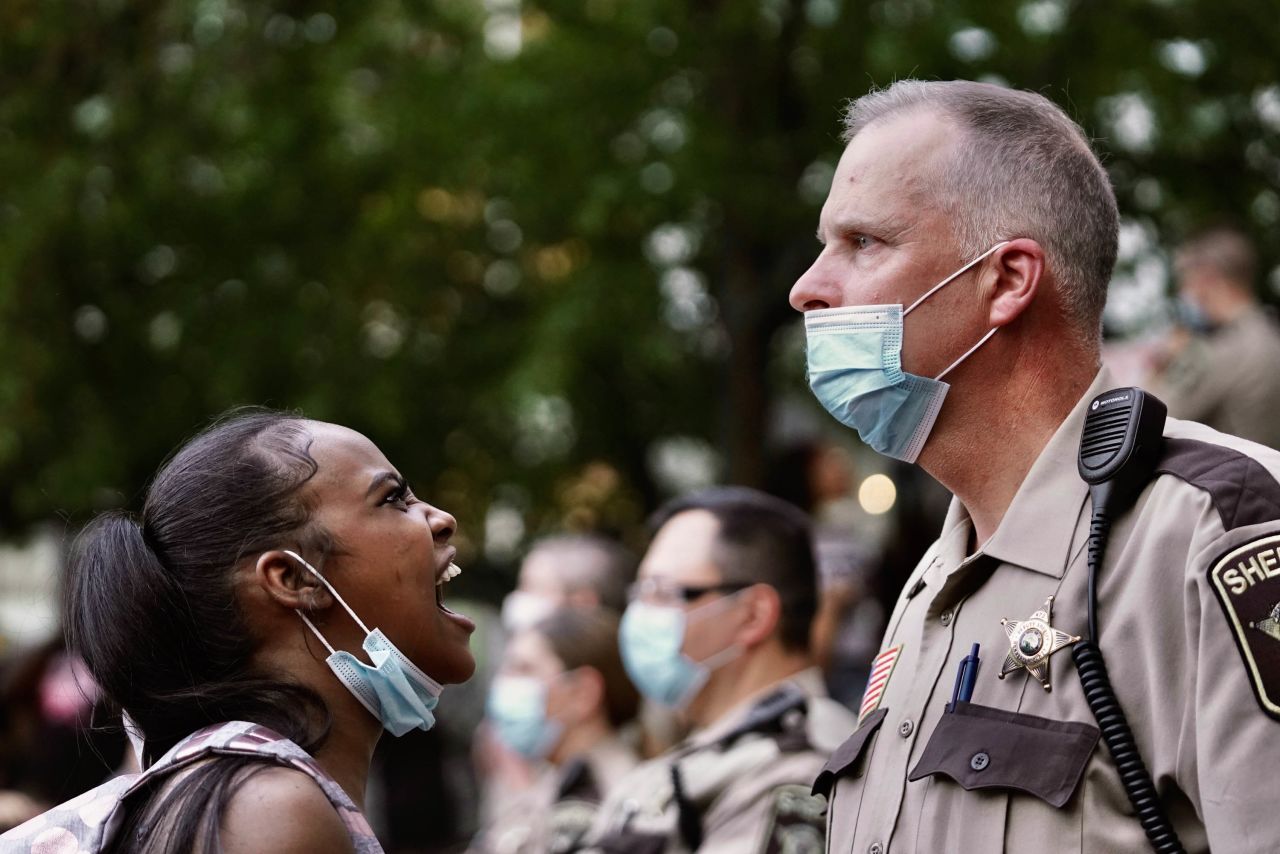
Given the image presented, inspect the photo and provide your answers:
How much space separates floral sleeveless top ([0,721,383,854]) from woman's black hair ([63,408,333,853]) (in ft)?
0.49

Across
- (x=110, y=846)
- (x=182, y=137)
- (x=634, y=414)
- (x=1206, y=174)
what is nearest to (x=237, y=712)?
(x=110, y=846)

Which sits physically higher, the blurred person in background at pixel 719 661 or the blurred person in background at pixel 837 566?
the blurred person in background at pixel 719 661

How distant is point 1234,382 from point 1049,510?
4184 millimetres

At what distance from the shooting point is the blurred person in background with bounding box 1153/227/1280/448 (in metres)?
6.84

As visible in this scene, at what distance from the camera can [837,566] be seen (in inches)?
353

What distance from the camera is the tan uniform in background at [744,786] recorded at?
4.91m

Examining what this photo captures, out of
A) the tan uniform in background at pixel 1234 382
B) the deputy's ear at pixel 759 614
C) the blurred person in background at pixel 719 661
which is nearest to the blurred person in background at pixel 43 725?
the blurred person in background at pixel 719 661

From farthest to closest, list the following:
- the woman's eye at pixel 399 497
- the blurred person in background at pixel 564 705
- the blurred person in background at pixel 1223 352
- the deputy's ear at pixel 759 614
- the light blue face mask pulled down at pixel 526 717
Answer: the light blue face mask pulled down at pixel 526 717 < the blurred person in background at pixel 564 705 < the blurred person in background at pixel 1223 352 < the deputy's ear at pixel 759 614 < the woman's eye at pixel 399 497

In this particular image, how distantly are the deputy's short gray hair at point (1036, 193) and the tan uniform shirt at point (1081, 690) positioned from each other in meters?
0.21

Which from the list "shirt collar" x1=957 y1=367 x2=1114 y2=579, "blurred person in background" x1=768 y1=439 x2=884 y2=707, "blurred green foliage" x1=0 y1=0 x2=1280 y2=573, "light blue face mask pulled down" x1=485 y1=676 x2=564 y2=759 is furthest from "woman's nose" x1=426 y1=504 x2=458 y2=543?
"blurred green foliage" x1=0 y1=0 x2=1280 y2=573

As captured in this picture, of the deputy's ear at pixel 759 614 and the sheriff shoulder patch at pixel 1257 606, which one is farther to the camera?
the deputy's ear at pixel 759 614

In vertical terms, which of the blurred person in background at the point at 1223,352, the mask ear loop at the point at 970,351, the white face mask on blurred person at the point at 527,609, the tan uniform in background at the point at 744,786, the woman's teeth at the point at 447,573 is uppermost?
the mask ear loop at the point at 970,351

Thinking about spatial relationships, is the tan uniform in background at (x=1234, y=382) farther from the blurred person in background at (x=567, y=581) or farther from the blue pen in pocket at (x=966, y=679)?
the blue pen in pocket at (x=966, y=679)

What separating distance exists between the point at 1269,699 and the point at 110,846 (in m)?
1.94
